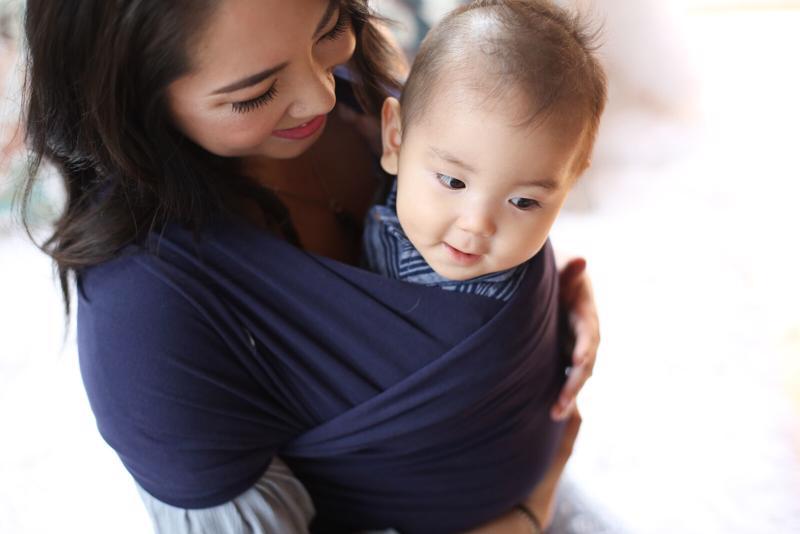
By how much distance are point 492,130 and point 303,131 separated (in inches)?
9.3

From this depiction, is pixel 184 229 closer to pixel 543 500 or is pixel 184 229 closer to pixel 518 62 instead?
pixel 518 62

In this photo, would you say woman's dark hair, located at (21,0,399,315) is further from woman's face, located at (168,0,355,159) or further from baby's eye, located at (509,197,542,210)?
baby's eye, located at (509,197,542,210)

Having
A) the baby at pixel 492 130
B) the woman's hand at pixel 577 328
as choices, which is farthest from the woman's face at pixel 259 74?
the woman's hand at pixel 577 328

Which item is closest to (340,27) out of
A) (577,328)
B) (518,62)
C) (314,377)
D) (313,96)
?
(313,96)

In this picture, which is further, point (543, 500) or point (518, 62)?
point (543, 500)

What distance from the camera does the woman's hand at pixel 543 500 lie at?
1.08 m

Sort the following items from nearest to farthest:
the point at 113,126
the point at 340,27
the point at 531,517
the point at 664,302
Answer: the point at 113,126 < the point at 340,27 < the point at 531,517 < the point at 664,302

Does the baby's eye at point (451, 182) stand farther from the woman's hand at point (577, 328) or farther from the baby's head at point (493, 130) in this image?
the woman's hand at point (577, 328)

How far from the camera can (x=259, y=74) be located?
2.60 ft

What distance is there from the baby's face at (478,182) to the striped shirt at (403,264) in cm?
5

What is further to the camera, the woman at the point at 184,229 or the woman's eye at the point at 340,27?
the woman's eye at the point at 340,27

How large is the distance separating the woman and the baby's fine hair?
0.11 m

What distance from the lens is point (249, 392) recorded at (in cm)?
85

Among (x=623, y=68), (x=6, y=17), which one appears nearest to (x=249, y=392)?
(x=6, y=17)
